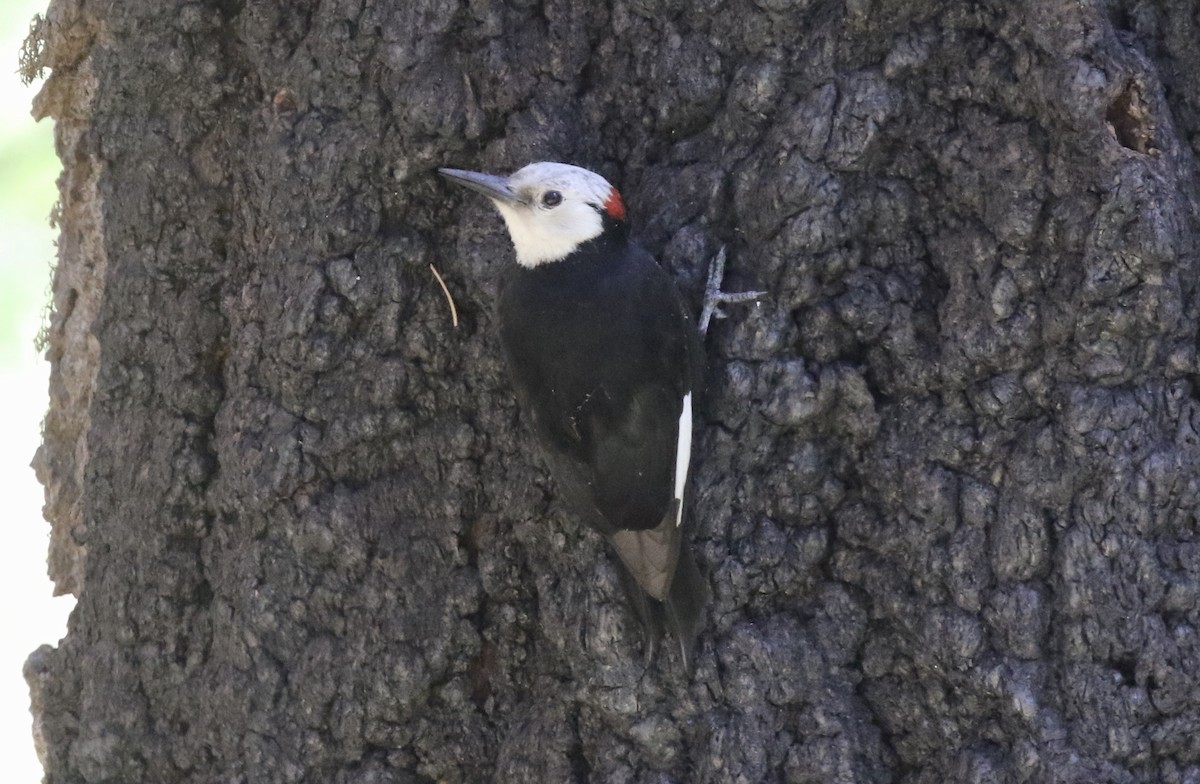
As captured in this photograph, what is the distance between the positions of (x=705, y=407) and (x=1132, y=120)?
1.05 metres

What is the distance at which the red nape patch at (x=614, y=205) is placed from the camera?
339 cm

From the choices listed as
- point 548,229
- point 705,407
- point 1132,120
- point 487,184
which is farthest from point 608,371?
point 1132,120

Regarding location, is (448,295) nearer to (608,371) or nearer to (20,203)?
(608,371)

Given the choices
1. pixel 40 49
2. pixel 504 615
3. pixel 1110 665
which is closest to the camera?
pixel 1110 665

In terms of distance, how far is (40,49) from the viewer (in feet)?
13.2

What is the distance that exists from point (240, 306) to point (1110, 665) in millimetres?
2126

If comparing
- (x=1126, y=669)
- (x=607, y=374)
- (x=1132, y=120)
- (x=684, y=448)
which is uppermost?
(x=1132, y=120)

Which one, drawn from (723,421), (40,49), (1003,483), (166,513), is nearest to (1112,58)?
(1003,483)

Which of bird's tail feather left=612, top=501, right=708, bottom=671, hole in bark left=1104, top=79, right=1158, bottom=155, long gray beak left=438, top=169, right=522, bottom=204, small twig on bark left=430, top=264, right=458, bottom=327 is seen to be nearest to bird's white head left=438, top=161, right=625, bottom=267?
long gray beak left=438, top=169, right=522, bottom=204

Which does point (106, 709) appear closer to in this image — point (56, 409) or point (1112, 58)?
point (56, 409)

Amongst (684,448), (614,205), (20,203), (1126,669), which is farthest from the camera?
(20,203)

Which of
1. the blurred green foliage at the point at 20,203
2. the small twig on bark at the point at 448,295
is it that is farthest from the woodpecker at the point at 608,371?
the blurred green foliage at the point at 20,203

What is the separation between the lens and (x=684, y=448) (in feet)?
10.8

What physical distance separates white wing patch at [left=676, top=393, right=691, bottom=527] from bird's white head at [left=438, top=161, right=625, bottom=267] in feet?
1.53
